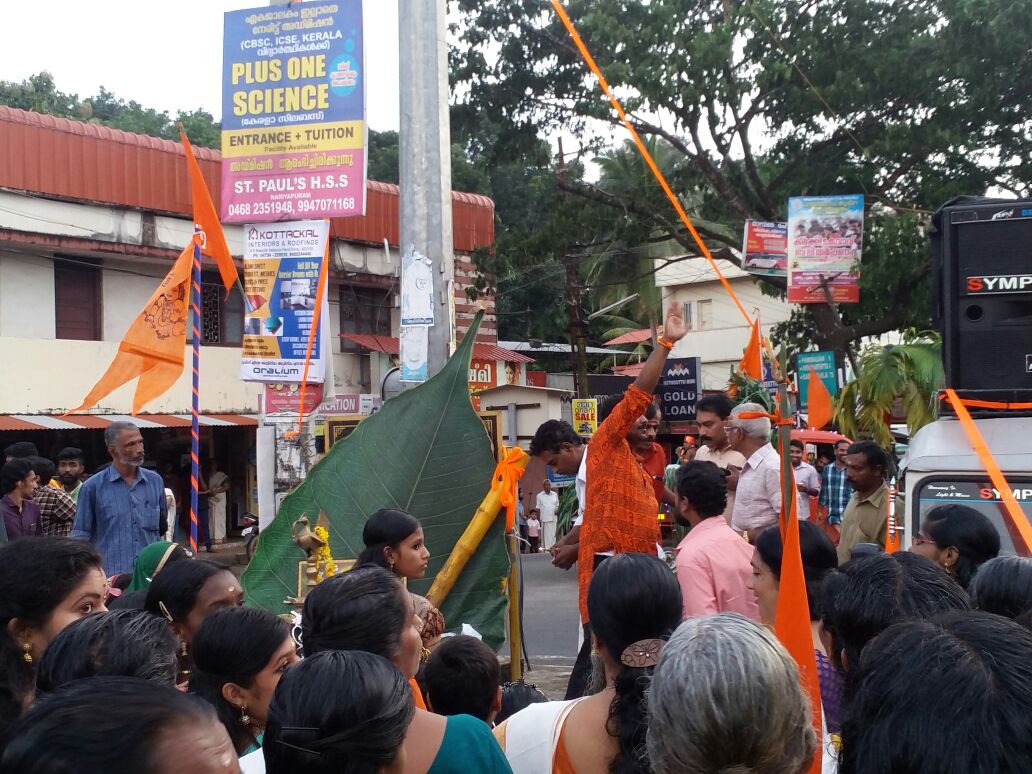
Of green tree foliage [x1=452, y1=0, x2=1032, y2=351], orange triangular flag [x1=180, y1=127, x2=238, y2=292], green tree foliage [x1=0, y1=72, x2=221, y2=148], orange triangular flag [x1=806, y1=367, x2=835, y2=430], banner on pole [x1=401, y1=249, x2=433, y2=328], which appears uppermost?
green tree foliage [x1=0, y1=72, x2=221, y2=148]

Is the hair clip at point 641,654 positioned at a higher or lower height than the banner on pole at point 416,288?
lower

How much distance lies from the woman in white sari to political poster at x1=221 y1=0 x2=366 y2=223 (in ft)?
22.8

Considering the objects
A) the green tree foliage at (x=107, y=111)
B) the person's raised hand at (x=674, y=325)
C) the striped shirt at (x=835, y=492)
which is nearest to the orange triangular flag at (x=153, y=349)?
the person's raised hand at (x=674, y=325)

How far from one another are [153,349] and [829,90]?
12.2 m

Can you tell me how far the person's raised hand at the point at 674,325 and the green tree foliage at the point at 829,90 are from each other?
11.4 m

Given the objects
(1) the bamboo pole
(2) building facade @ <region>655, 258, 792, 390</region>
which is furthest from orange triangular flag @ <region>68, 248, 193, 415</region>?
(2) building facade @ <region>655, 258, 792, 390</region>

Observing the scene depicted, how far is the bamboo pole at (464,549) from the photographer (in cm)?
462

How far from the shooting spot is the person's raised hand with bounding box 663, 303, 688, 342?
427 centimetres

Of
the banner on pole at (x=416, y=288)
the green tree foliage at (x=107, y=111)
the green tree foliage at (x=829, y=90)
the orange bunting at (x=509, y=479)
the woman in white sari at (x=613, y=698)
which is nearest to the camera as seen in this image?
the woman in white sari at (x=613, y=698)

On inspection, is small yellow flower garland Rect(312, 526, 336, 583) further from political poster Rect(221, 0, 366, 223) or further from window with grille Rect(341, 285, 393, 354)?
window with grille Rect(341, 285, 393, 354)

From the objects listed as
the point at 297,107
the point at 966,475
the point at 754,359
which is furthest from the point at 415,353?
the point at 966,475

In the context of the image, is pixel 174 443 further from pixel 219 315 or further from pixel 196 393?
pixel 196 393

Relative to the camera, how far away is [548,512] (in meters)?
19.4

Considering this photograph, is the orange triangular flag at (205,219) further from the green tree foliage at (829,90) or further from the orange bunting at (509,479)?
the green tree foliage at (829,90)
